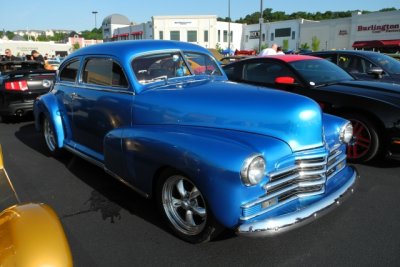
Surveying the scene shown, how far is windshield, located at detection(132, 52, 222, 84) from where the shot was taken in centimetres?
386

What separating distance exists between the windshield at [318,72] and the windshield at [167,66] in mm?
1998

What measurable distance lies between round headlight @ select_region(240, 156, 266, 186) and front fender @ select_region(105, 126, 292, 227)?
0.03 meters

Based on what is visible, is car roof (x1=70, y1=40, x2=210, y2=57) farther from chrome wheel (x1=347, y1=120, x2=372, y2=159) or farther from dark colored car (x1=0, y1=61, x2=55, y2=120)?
dark colored car (x1=0, y1=61, x2=55, y2=120)

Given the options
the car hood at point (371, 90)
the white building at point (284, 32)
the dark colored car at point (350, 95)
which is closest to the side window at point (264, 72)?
the dark colored car at point (350, 95)

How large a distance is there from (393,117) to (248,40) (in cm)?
7492

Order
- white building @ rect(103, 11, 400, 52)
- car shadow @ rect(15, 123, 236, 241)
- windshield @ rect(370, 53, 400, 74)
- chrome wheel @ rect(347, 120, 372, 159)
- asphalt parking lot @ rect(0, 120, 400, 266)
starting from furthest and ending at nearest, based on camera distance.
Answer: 1. white building @ rect(103, 11, 400, 52)
2. windshield @ rect(370, 53, 400, 74)
3. chrome wheel @ rect(347, 120, 372, 159)
4. car shadow @ rect(15, 123, 236, 241)
5. asphalt parking lot @ rect(0, 120, 400, 266)

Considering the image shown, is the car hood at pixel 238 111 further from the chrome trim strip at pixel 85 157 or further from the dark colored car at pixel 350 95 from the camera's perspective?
the dark colored car at pixel 350 95

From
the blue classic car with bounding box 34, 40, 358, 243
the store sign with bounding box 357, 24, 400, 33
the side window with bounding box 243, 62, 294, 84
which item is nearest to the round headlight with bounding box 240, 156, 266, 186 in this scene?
the blue classic car with bounding box 34, 40, 358, 243

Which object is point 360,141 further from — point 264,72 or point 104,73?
point 104,73

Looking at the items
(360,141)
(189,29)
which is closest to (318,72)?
(360,141)

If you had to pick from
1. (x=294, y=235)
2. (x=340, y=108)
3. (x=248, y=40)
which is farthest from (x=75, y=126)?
(x=248, y=40)

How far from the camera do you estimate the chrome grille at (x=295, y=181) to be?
8.61 feet

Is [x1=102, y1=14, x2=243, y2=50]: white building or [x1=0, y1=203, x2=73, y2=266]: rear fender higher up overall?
[x1=102, y1=14, x2=243, y2=50]: white building

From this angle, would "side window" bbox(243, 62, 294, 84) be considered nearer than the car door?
No
